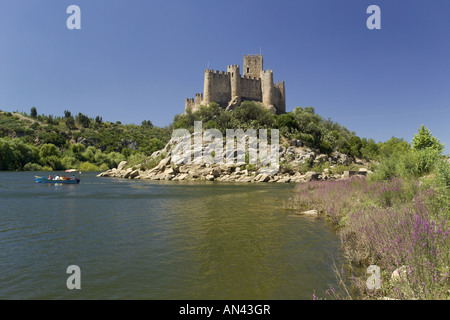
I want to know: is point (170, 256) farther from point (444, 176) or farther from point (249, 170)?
point (249, 170)

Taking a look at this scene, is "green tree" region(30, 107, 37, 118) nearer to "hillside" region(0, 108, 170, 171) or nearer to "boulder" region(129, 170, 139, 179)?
"hillside" region(0, 108, 170, 171)

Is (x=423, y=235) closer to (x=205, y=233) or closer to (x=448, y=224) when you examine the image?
(x=448, y=224)

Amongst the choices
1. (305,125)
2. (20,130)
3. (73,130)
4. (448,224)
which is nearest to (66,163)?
(20,130)

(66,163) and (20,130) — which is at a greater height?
(20,130)

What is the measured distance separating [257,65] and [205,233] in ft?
224

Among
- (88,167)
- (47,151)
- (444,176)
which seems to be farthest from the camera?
(88,167)

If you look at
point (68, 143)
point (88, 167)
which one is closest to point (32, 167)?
point (88, 167)

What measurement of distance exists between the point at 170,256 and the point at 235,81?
210 feet

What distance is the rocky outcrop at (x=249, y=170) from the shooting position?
42.0m

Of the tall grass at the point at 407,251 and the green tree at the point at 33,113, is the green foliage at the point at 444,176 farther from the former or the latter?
the green tree at the point at 33,113

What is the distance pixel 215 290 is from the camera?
18.4 feet

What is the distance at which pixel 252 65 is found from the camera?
72.2m

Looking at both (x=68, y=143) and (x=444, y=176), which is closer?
(x=444, y=176)

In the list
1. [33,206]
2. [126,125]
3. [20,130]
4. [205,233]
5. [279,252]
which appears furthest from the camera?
[126,125]
